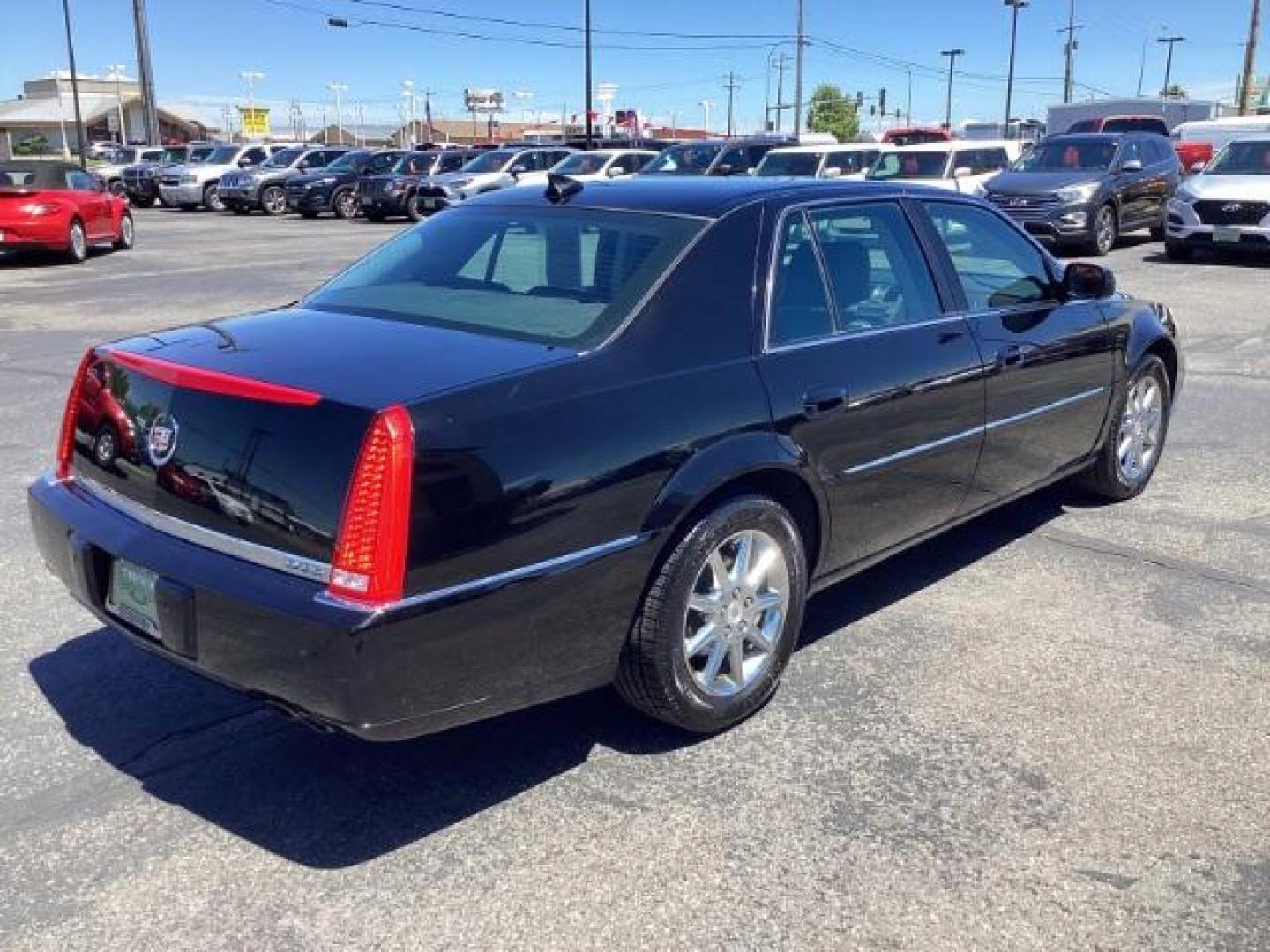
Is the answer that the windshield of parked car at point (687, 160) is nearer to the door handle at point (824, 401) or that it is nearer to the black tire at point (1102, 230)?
the black tire at point (1102, 230)

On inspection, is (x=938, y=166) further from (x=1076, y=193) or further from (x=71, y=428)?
(x=71, y=428)

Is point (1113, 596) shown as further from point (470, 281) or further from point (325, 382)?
point (325, 382)

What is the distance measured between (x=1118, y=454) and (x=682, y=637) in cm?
327

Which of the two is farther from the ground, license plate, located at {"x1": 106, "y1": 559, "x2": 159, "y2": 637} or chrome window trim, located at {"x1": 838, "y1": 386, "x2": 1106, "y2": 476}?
chrome window trim, located at {"x1": 838, "y1": 386, "x2": 1106, "y2": 476}

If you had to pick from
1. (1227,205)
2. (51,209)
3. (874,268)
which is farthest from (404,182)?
(874,268)

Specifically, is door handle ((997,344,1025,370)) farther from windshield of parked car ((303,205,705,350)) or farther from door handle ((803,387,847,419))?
windshield of parked car ((303,205,705,350))

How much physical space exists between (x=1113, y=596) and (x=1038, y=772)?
1.58 metres

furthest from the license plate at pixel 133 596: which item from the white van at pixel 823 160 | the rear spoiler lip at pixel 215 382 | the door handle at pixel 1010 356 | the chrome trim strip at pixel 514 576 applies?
the white van at pixel 823 160

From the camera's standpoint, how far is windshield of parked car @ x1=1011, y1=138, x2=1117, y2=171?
18188 millimetres

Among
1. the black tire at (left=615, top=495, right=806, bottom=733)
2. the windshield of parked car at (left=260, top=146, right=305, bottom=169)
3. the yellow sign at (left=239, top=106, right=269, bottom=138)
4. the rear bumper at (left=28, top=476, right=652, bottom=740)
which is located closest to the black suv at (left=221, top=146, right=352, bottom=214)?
the windshield of parked car at (left=260, top=146, right=305, bottom=169)

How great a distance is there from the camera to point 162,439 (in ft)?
10.3

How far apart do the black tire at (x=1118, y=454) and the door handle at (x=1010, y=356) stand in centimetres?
106

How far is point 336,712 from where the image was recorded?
9.12ft

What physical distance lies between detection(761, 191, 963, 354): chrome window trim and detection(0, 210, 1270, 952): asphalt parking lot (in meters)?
1.10
